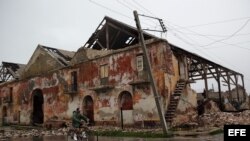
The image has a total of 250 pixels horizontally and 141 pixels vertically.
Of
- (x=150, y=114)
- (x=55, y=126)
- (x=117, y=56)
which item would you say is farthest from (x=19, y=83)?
(x=150, y=114)

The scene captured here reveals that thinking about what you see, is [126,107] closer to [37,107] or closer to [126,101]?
[126,101]

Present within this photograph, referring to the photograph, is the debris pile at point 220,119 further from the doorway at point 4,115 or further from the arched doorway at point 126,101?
the doorway at point 4,115

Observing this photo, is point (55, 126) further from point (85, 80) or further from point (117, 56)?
point (117, 56)

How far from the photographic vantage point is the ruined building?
22.1m

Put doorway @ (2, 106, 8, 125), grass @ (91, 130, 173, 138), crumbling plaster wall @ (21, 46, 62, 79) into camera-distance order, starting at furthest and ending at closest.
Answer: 1. doorway @ (2, 106, 8, 125)
2. crumbling plaster wall @ (21, 46, 62, 79)
3. grass @ (91, 130, 173, 138)

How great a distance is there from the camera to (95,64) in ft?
86.7

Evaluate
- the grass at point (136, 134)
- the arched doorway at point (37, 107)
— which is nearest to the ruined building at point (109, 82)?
the arched doorway at point (37, 107)

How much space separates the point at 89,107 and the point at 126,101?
4540 mm

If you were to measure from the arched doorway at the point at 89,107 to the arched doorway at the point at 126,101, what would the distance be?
3672 mm

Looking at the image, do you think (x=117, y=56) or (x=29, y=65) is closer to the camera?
(x=117, y=56)

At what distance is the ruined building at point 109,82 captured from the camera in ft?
72.5

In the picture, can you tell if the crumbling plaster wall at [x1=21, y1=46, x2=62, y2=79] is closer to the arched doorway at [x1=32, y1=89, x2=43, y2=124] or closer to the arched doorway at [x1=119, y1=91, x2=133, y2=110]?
the arched doorway at [x1=32, y1=89, x2=43, y2=124]

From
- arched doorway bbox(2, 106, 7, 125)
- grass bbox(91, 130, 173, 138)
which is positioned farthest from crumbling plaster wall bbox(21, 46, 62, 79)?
grass bbox(91, 130, 173, 138)

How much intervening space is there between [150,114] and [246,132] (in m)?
14.8
